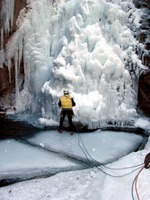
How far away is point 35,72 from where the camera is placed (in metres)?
13.7

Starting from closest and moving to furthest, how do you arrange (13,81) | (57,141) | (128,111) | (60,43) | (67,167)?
(67,167), (57,141), (128,111), (60,43), (13,81)

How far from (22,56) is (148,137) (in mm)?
6798

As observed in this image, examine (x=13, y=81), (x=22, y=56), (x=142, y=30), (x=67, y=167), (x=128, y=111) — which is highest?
(x=142, y=30)

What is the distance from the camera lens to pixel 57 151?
9.02 meters

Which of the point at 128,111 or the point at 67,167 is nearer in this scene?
the point at 67,167

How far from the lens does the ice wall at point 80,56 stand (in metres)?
12.3

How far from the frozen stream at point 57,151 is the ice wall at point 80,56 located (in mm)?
1687

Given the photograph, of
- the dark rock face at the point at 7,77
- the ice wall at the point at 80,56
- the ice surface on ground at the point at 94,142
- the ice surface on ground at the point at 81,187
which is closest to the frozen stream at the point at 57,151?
the ice surface on ground at the point at 94,142

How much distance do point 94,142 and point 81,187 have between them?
3035mm

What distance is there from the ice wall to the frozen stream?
1.69 m

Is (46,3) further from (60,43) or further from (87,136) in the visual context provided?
(87,136)

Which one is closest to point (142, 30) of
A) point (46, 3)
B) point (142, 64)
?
point (142, 64)

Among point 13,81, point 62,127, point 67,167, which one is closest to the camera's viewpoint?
point 67,167

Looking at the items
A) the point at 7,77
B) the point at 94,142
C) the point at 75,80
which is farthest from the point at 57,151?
the point at 7,77
